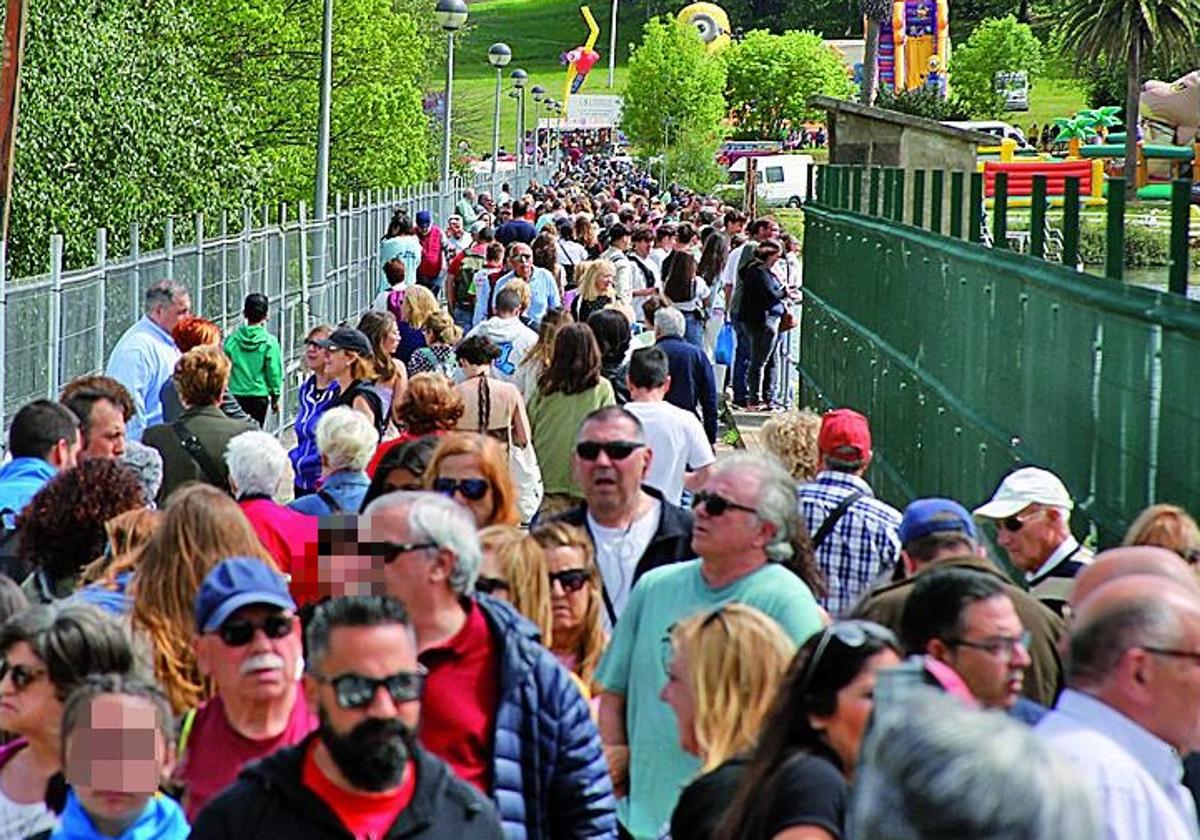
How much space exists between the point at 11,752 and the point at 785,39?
13046 centimetres

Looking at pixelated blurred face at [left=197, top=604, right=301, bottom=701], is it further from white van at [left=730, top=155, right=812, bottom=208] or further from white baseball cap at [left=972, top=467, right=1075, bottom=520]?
white van at [left=730, top=155, right=812, bottom=208]

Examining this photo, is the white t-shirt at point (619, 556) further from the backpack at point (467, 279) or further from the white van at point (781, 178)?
the white van at point (781, 178)

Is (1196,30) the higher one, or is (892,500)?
(1196,30)

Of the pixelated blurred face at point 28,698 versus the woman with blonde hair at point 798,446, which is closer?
the pixelated blurred face at point 28,698

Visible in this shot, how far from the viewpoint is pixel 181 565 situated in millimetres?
6645

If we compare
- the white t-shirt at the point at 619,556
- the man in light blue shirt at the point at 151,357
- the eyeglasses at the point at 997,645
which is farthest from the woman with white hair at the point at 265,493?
the man in light blue shirt at the point at 151,357

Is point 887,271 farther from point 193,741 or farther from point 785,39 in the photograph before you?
point 785,39

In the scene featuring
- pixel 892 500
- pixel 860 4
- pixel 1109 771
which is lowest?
pixel 892 500

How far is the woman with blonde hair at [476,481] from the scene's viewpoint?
7.95 metres

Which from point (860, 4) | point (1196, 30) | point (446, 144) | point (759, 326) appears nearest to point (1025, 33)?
point (1196, 30)

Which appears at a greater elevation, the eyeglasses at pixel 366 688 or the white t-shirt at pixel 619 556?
the eyeglasses at pixel 366 688

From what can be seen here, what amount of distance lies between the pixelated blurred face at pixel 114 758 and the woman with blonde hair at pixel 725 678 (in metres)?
1.16

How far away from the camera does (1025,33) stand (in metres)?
145

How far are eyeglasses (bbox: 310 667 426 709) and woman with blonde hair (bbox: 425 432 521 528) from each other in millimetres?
3147
